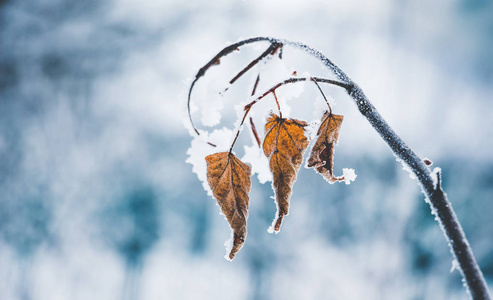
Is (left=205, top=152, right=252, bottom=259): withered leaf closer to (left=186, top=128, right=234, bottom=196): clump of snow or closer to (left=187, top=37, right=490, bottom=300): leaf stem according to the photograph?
(left=186, top=128, right=234, bottom=196): clump of snow

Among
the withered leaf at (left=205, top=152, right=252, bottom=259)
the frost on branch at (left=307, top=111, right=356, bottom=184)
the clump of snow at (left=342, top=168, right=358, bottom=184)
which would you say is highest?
the frost on branch at (left=307, top=111, right=356, bottom=184)

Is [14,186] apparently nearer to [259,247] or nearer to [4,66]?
[4,66]

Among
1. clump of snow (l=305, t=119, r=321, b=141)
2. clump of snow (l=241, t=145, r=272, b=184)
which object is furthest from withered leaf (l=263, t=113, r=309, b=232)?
clump of snow (l=241, t=145, r=272, b=184)

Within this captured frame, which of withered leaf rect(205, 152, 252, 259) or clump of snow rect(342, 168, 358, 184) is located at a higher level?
clump of snow rect(342, 168, 358, 184)

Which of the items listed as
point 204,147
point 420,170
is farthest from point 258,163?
point 420,170

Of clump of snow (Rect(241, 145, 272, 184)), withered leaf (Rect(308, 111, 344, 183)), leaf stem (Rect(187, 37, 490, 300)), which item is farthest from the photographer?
clump of snow (Rect(241, 145, 272, 184))

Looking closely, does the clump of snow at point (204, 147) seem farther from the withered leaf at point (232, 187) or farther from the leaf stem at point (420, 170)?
the leaf stem at point (420, 170)

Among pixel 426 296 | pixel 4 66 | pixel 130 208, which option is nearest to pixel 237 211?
pixel 4 66

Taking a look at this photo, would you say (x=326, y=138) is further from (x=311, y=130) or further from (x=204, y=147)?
(x=204, y=147)
